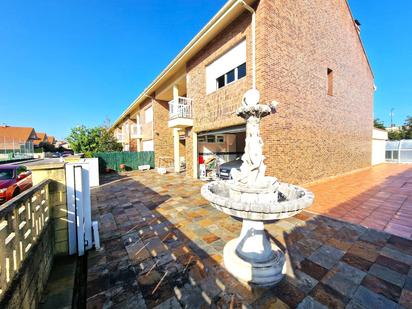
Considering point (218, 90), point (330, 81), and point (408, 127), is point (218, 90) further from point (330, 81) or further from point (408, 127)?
point (408, 127)

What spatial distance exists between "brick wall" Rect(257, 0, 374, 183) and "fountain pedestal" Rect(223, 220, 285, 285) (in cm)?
347

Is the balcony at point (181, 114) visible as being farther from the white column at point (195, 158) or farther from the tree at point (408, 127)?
the tree at point (408, 127)

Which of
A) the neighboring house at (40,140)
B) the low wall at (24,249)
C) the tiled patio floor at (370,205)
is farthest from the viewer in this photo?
the neighboring house at (40,140)

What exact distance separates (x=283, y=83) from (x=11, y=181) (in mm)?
10129

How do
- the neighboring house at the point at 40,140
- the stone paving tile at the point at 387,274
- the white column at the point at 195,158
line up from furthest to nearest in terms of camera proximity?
the neighboring house at the point at 40,140
the white column at the point at 195,158
the stone paving tile at the point at 387,274

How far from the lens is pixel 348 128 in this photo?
992 cm

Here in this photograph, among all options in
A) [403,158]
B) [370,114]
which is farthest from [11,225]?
[403,158]

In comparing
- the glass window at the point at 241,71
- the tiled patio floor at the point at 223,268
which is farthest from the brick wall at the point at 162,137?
the tiled patio floor at the point at 223,268

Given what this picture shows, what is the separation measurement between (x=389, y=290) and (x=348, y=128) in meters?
10.6

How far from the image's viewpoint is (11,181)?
5828mm

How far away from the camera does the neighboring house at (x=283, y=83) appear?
5.65 meters

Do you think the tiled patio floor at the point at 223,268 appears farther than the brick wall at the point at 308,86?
No

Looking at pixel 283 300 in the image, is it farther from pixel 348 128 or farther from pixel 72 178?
pixel 348 128

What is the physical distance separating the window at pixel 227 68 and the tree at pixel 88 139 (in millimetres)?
12967
